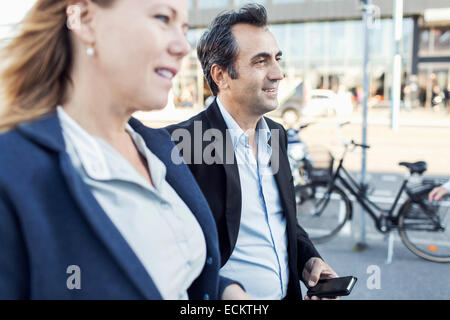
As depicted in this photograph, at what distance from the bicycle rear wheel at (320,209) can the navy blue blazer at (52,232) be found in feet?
13.2

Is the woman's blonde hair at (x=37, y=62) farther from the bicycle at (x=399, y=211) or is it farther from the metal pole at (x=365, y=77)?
the metal pole at (x=365, y=77)

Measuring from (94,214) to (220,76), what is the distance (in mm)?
1340

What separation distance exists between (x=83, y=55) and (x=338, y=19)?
26.4 metres

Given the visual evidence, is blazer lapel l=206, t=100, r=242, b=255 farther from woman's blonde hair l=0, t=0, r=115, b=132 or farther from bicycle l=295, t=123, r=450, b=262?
bicycle l=295, t=123, r=450, b=262

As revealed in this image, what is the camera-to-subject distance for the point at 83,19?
82 centimetres

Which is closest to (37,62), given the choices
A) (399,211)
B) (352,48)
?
(399,211)

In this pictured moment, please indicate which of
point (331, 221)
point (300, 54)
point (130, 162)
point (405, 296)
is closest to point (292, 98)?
point (300, 54)

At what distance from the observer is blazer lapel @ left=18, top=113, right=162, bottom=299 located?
75 cm

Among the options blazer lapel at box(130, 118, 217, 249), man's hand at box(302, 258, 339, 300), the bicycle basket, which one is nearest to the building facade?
the bicycle basket

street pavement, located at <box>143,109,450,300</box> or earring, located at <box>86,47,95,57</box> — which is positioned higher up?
earring, located at <box>86,47,95,57</box>

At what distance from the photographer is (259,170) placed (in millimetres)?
1705

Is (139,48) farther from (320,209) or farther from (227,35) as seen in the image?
(320,209)

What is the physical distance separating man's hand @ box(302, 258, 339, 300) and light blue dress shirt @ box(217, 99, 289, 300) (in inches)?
3.3

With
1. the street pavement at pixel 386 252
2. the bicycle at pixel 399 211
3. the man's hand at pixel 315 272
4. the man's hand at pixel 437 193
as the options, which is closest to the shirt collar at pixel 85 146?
the man's hand at pixel 315 272
